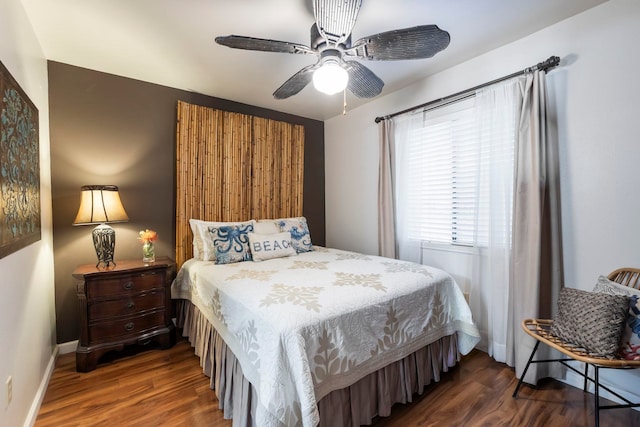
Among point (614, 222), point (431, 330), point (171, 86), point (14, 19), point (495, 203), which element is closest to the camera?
point (14, 19)

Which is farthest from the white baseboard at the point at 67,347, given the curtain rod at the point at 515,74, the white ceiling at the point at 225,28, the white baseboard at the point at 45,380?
the curtain rod at the point at 515,74

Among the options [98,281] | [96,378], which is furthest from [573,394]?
[98,281]

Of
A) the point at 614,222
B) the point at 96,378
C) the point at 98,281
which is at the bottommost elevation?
the point at 96,378

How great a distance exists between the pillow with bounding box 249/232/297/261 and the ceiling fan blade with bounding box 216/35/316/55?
65.6 inches

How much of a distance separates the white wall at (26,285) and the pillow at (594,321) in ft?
9.42

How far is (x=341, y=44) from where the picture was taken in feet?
5.46

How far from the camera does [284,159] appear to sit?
3.68 meters

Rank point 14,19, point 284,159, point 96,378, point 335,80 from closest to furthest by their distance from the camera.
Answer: point 14,19 → point 335,80 → point 96,378 → point 284,159

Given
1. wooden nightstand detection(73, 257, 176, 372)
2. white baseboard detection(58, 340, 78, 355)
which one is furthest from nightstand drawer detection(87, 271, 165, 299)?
white baseboard detection(58, 340, 78, 355)

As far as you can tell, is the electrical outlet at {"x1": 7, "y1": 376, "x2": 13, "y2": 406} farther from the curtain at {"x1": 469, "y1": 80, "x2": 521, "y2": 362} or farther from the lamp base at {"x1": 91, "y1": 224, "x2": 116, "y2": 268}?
the curtain at {"x1": 469, "y1": 80, "x2": 521, "y2": 362}

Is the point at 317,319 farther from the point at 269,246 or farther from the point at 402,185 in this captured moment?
the point at 402,185

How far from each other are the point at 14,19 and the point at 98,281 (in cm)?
172

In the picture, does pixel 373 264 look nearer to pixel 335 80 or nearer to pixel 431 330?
pixel 431 330

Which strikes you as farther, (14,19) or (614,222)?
(614,222)
